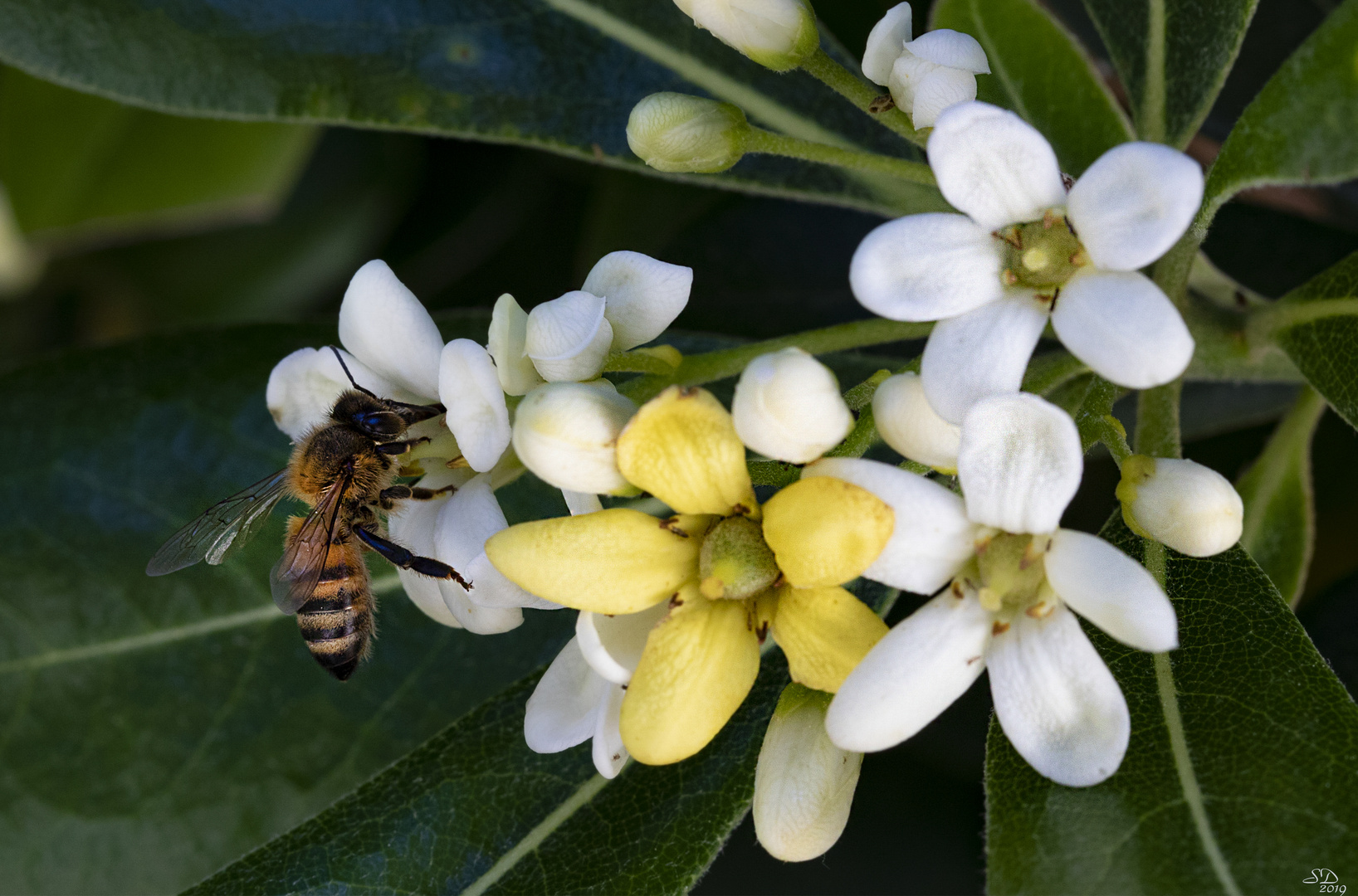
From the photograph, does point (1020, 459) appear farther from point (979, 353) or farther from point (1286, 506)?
point (1286, 506)

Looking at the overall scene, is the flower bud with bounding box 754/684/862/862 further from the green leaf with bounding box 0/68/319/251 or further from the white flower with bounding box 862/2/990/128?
the green leaf with bounding box 0/68/319/251

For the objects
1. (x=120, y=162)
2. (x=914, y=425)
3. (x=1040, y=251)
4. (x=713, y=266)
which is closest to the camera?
(x=914, y=425)

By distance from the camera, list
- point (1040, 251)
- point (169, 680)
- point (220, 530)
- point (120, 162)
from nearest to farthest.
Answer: point (1040, 251) < point (220, 530) < point (169, 680) < point (120, 162)

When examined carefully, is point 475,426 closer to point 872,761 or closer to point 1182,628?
point 1182,628

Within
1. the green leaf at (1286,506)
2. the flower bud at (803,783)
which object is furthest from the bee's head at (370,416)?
the green leaf at (1286,506)

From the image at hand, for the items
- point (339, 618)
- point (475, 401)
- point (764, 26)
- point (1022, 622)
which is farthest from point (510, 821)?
point (764, 26)

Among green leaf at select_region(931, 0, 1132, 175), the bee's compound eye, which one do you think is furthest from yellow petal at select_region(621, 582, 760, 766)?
green leaf at select_region(931, 0, 1132, 175)

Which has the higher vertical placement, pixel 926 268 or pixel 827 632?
pixel 926 268
